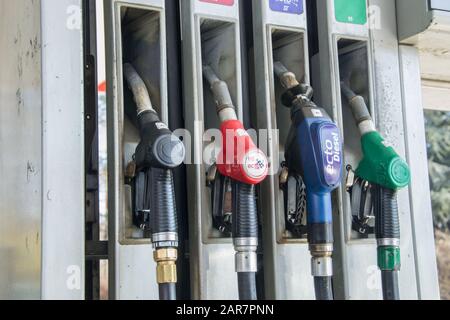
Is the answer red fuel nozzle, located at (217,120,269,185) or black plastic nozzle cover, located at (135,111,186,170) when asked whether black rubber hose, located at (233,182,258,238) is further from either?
black plastic nozzle cover, located at (135,111,186,170)

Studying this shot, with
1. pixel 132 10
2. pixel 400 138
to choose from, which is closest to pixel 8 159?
pixel 132 10

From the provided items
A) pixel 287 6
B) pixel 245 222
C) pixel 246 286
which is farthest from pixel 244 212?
pixel 287 6

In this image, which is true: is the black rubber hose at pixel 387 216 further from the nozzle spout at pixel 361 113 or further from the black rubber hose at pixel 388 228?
the nozzle spout at pixel 361 113

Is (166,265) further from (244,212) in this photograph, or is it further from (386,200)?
(386,200)

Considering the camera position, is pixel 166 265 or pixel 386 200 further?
pixel 386 200

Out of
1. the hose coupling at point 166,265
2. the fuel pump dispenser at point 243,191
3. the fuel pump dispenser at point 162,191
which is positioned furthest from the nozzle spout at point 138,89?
the hose coupling at point 166,265

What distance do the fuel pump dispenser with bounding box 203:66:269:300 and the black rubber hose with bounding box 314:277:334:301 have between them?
125 millimetres

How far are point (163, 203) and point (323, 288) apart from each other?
1.09 ft

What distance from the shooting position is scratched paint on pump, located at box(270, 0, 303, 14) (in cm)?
152

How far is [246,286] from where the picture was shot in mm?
1307

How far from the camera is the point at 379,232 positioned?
144 centimetres

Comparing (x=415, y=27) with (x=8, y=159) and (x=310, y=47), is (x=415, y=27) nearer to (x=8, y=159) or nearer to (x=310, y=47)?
(x=310, y=47)

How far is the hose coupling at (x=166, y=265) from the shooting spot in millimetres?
1251
